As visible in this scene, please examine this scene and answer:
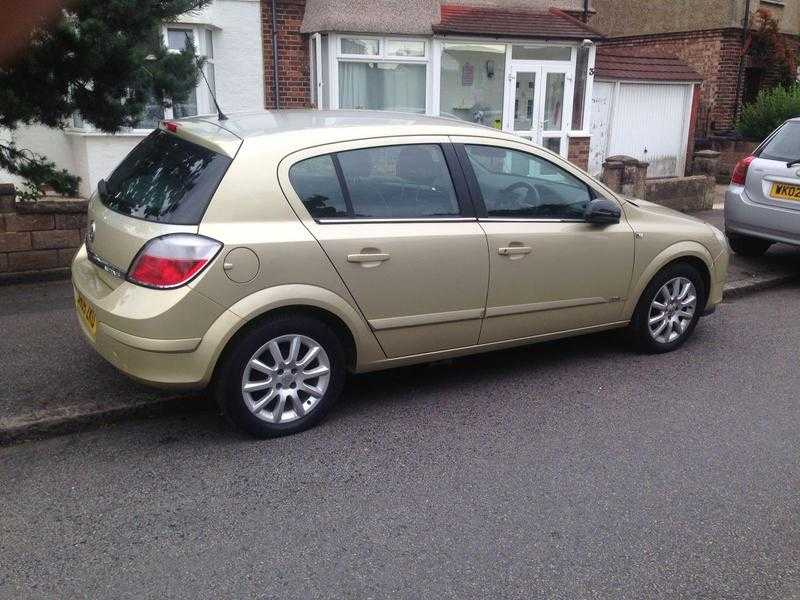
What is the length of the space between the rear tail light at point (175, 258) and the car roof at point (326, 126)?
2.27ft

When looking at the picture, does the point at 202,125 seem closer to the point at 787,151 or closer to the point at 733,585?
the point at 733,585

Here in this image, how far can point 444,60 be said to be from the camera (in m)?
12.5

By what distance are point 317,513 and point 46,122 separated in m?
3.67

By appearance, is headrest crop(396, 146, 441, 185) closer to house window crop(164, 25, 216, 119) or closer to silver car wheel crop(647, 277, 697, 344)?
silver car wheel crop(647, 277, 697, 344)

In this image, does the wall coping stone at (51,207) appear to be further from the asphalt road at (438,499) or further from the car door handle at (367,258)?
the car door handle at (367,258)

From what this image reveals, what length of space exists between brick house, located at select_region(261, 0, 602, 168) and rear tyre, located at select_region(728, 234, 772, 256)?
5153mm

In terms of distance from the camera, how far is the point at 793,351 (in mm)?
5883

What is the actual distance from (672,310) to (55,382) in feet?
14.1

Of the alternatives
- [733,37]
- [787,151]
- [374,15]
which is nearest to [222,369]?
[787,151]

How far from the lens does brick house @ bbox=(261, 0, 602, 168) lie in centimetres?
1166

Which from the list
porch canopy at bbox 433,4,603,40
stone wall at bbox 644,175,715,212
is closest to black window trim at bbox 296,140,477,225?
stone wall at bbox 644,175,715,212

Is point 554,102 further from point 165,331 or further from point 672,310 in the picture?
point 165,331

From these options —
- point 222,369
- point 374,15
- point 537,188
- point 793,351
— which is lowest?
point 793,351

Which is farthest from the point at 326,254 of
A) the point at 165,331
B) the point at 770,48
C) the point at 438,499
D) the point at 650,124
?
the point at 770,48
